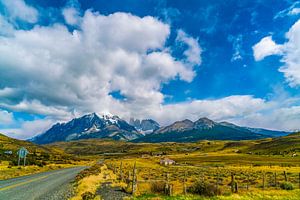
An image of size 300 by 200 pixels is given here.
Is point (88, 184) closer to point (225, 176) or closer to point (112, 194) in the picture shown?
point (112, 194)

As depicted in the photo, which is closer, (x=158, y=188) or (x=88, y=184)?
(x=158, y=188)

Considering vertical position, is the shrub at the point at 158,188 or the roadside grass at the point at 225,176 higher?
the shrub at the point at 158,188

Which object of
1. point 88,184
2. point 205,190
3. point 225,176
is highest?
point 205,190

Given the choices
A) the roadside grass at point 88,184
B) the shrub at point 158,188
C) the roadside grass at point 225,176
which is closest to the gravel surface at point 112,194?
the roadside grass at point 88,184

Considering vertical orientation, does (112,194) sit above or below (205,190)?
below

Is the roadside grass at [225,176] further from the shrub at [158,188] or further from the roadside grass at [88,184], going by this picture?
the roadside grass at [88,184]

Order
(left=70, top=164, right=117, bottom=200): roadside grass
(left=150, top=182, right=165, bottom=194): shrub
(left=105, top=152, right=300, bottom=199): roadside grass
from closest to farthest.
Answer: (left=70, top=164, right=117, bottom=200): roadside grass → (left=150, top=182, right=165, bottom=194): shrub → (left=105, top=152, right=300, bottom=199): roadside grass

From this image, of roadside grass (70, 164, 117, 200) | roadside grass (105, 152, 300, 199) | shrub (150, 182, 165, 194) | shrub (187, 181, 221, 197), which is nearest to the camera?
roadside grass (70, 164, 117, 200)

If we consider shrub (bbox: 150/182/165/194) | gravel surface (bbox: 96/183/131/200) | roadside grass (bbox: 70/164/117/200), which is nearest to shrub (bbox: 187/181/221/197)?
shrub (bbox: 150/182/165/194)

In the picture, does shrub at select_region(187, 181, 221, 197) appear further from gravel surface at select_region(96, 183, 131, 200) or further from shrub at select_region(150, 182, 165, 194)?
gravel surface at select_region(96, 183, 131, 200)

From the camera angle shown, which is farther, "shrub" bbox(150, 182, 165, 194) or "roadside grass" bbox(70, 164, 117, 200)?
"shrub" bbox(150, 182, 165, 194)

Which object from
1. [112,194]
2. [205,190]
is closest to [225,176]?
[205,190]

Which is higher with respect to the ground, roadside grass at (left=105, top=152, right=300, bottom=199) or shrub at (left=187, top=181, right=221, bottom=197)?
shrub at (left=187, top=181, right=221, bottom=197)

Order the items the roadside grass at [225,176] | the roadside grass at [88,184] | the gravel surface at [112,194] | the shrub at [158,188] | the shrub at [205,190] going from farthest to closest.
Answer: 1. the roadside grass at [225,176]
2. the shrub at [158,188]
3. the shrub at [205,190]
4. the gravel surface at [112,194]
5. the roadside grass at [88,184]
